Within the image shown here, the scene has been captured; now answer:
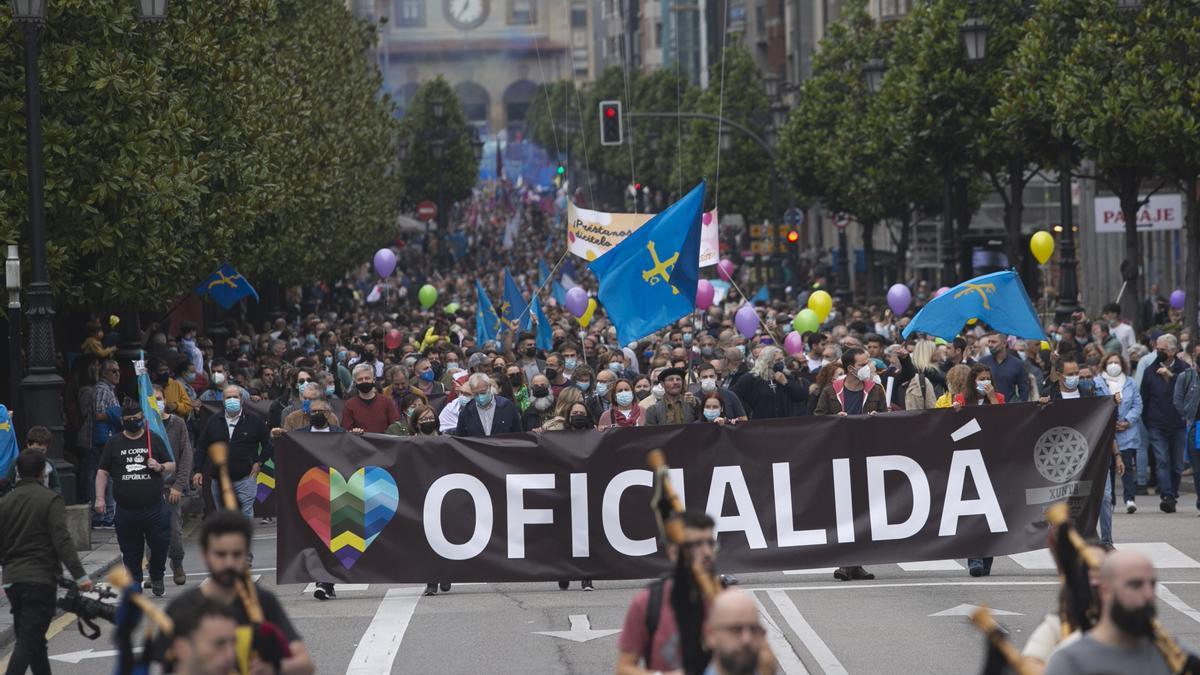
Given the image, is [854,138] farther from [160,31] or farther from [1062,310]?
[160,31]

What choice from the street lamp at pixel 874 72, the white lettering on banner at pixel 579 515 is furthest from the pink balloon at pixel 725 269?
the white lettering on banner at pixel 579 515

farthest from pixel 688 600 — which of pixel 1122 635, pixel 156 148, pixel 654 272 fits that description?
pixel 156 148

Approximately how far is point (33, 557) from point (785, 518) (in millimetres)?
5455

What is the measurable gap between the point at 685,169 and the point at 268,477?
59.3m

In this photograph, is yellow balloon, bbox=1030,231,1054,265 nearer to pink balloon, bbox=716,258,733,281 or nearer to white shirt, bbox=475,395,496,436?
pink balloon, bbox=716,258,733,281

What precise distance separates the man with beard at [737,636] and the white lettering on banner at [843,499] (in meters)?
8.54

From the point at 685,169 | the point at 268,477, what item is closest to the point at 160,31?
the point at 268,477

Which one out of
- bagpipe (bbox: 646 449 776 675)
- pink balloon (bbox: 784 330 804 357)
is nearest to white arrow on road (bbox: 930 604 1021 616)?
bagpipe (bbox: 646 449 776 675)

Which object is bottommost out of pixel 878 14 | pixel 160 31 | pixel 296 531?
pixel 296 531

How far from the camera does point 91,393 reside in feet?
70.0

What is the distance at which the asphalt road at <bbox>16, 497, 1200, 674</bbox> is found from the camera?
41.1ft

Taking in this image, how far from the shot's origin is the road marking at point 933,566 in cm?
1631

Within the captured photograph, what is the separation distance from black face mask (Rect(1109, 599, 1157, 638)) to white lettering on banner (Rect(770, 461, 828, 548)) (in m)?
8.29

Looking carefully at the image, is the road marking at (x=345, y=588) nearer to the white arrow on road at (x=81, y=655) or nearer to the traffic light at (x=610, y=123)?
the white arrow on road at (x=81, y=655)
